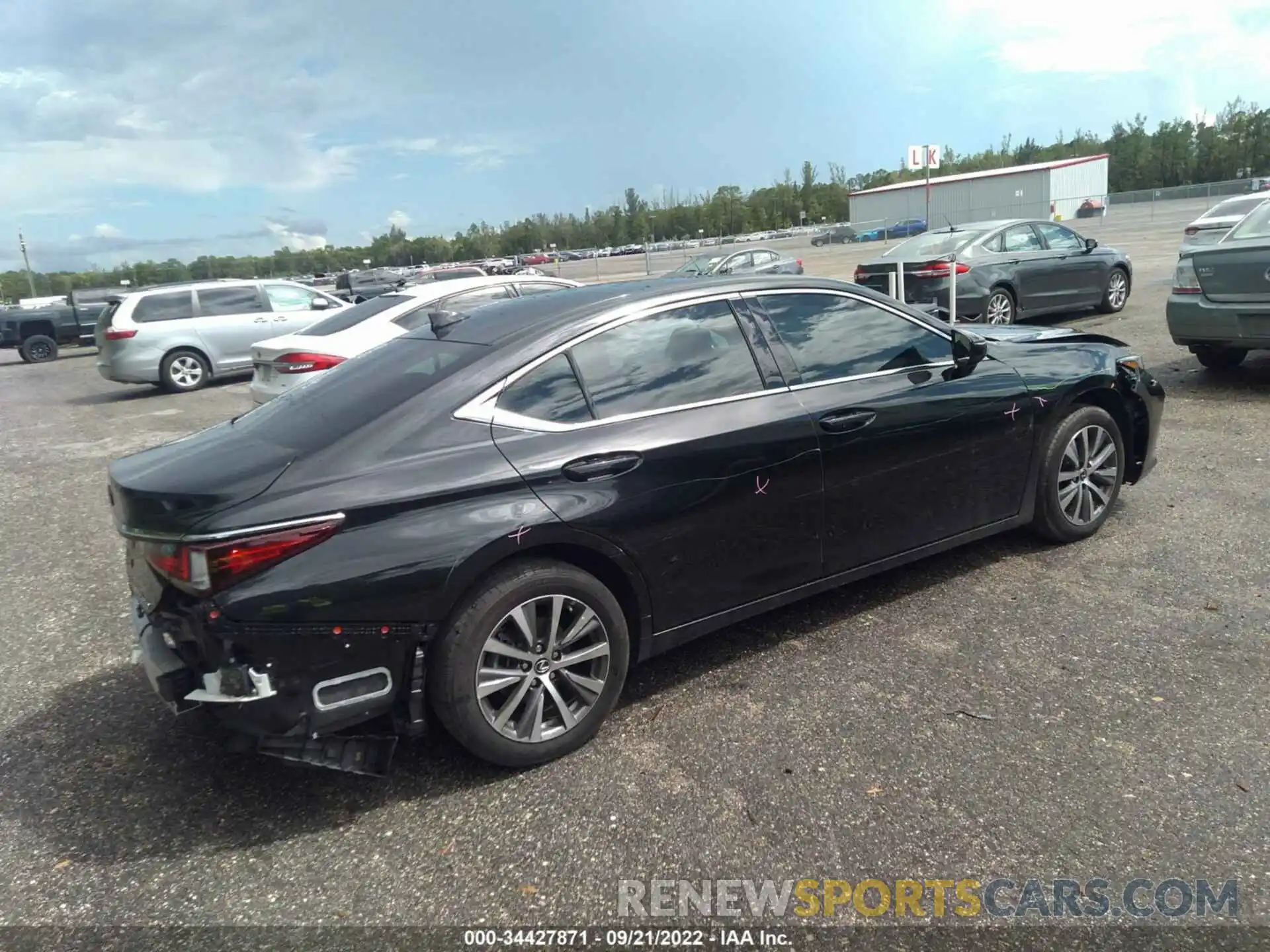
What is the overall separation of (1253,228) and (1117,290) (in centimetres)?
545

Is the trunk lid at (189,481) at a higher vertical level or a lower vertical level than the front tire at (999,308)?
higher

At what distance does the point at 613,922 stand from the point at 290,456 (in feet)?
5.83

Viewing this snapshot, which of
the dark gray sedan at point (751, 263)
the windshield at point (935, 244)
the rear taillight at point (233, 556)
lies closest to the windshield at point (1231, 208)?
the dark gray sedan at point (751, 263)

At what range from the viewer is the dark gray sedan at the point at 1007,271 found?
1198 centimetres

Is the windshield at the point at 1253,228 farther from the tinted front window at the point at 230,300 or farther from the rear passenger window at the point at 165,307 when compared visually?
the rear passenger window at the point at 165,307

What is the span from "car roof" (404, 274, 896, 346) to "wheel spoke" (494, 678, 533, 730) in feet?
4.12

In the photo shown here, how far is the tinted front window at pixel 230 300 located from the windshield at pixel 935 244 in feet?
33.3

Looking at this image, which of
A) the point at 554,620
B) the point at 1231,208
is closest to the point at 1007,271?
the point at 554,620

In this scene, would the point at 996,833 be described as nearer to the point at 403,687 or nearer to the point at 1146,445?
the point at 403,687

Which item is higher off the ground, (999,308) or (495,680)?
(999,308)

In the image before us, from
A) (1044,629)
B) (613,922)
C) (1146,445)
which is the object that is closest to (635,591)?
(613,922)

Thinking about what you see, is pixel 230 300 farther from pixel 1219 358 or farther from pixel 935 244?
pixel 1219 358

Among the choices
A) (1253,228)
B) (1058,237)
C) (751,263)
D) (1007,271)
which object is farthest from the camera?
(751,263)

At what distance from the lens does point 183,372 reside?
48.7 feet
